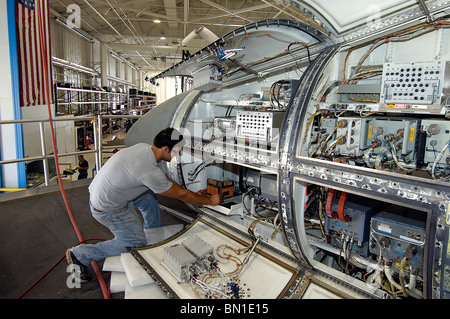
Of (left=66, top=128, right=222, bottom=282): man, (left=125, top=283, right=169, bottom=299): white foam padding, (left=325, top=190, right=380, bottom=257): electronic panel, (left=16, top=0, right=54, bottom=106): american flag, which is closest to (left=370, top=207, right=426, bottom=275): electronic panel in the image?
(left=325, top=190, right=380, bottom=257): electronic panel

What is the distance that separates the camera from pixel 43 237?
3.37 m

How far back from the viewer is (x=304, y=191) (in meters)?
2.42

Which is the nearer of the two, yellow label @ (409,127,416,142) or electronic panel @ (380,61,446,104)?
electronic panel @ (380,61,446,104)

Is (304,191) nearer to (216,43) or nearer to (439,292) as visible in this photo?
(439,292)

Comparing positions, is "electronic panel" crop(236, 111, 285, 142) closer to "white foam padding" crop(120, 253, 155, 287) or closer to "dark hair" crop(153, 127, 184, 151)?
"dark hair" crop(153, 127, 184, 151)

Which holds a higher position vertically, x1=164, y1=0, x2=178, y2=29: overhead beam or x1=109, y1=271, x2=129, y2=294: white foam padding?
x1=164, y1=0, x2=178, y2=29: overhead beam

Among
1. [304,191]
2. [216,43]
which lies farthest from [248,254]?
[216,43]

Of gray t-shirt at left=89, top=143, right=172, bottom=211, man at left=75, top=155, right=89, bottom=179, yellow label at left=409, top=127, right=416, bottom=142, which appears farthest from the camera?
man at left=75, top=155, right=89, bottom=179

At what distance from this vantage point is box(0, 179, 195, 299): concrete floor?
2594mm

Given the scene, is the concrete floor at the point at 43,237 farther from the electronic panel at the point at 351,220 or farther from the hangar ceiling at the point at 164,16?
the hangar ceiling at the point at 164,16

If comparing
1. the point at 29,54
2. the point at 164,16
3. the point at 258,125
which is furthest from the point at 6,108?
the point at 164,16

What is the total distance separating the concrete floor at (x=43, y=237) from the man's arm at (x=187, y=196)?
105cm

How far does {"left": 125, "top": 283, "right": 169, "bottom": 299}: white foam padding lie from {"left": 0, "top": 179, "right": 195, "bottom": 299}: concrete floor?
0.40 feet

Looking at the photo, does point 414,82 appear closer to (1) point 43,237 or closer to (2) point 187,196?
(2) point 187,196
